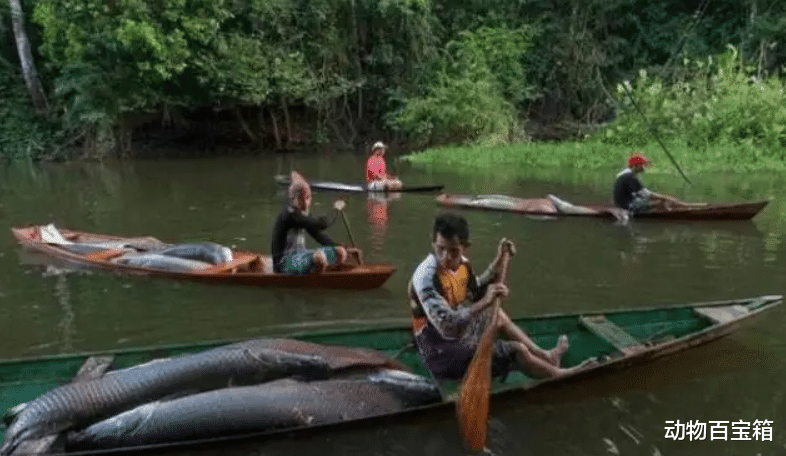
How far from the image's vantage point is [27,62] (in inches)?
1009

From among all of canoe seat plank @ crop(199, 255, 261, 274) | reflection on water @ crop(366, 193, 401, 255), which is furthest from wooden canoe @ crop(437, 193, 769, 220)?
canoe seat plank @ crop(199, 255, 261, 274)

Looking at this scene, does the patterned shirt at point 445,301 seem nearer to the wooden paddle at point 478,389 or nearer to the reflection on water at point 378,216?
the wooden paddle at point 478,389

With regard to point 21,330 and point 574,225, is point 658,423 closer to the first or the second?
point 21,330

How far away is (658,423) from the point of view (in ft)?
17.9

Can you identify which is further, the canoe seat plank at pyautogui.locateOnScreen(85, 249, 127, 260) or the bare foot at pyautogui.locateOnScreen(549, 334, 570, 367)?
the canoe seat plank at pyautogui.locateOnScreen(85, 249, 127, 260)

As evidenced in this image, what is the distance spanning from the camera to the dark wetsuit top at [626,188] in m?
12.0

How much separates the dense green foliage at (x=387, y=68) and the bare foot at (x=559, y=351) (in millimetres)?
15374

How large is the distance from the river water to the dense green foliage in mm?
6058

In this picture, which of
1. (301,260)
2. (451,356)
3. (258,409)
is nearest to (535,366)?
(451,356)

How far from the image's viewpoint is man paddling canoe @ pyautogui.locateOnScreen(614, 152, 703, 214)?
39.1ft

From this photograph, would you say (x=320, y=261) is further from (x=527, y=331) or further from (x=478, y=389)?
(x=478, y=389)

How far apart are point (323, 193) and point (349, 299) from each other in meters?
7.61

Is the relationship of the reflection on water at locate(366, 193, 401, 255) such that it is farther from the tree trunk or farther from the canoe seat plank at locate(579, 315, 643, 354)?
the tree trunk

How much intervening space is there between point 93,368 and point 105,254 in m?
4.29
